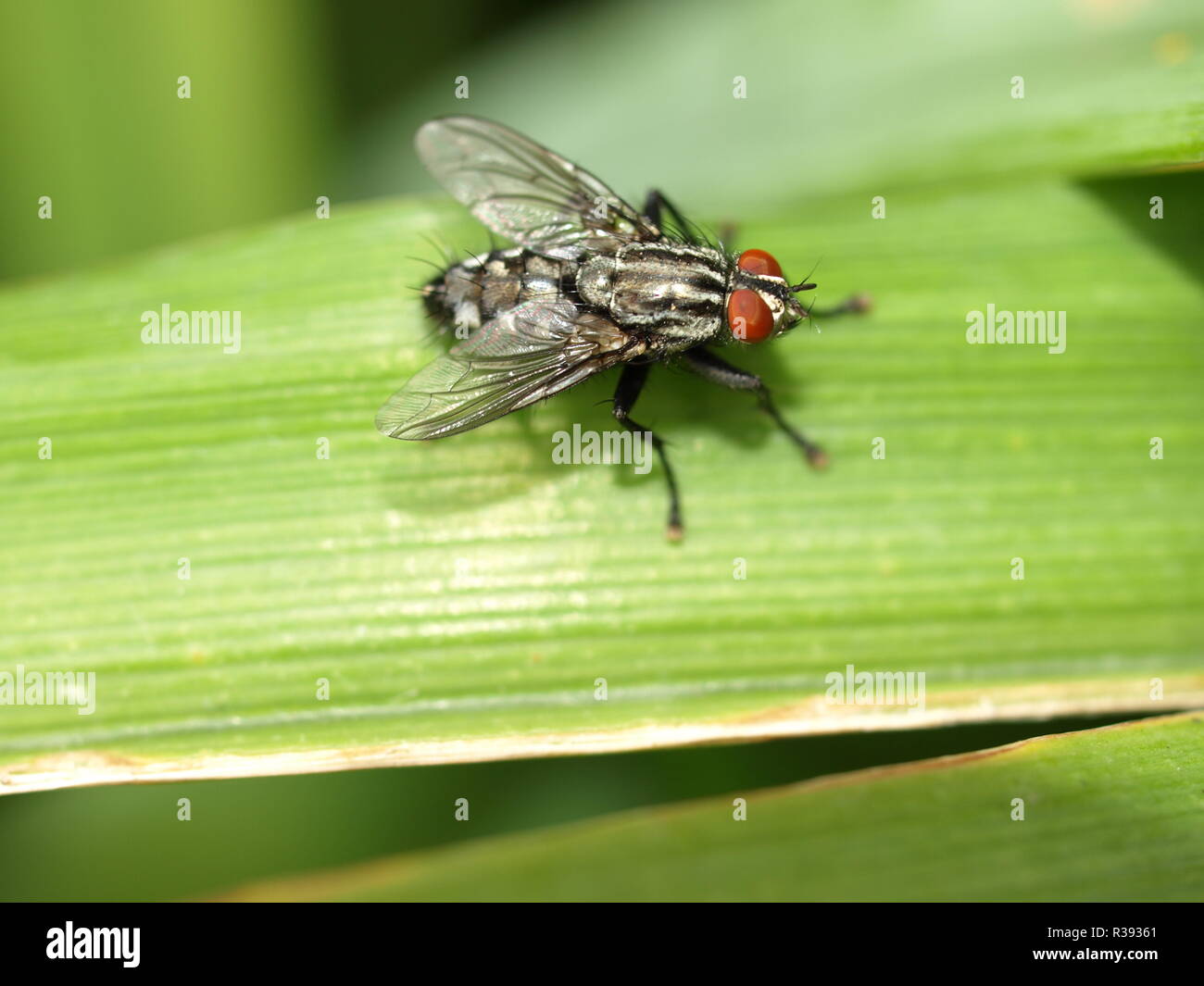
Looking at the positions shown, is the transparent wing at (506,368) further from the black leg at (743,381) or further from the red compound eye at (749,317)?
the red compound eye at (749,317)

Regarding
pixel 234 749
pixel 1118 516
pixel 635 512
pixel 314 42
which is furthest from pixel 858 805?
pixel 314 42

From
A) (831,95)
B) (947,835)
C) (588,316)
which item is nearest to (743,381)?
(588,316)

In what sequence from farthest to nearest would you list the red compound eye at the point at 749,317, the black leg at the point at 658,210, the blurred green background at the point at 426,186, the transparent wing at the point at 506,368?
the black leg at the point at 658,210 → the blurred green background at the point at 426,186 → the red compound eye at the point at 749,317 → the transparent wing at the point at 506,368

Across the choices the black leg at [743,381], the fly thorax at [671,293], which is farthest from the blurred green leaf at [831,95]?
the black leg at [743,381]

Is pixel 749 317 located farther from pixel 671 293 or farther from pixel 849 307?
pixel 849 307
